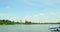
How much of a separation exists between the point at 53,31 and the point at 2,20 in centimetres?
7558

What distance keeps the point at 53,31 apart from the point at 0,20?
74.6m

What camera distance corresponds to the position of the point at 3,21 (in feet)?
338

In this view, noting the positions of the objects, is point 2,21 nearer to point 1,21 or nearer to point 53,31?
point 1,21

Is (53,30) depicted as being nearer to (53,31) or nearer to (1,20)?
(53,31)

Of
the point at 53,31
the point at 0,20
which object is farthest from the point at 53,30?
the point at 0,20

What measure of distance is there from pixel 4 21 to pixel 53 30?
75.9 metres

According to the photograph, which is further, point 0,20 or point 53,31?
point 0,20

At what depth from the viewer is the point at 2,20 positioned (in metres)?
102

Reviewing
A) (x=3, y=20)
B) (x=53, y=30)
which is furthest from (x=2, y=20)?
(x=53, y=30)

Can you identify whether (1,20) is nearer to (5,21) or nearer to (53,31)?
(5,21)

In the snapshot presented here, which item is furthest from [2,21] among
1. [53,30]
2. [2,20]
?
[53,30]

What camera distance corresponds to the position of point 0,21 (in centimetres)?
10069

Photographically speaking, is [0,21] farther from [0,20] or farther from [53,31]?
[53,31]

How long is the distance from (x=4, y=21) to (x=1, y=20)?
3143 millimetres
